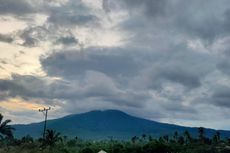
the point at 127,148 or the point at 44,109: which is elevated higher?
the point at 44,109

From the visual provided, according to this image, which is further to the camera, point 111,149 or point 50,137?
point 50,137

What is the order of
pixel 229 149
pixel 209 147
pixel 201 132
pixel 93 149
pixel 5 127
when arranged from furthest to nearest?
pixel 201 132
pixel 5 127
pixel 93 149
pixel 209 147
pixel 229 149

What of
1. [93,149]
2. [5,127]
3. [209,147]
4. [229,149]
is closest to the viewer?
[229,149]

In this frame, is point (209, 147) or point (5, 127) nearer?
point (209, 147)

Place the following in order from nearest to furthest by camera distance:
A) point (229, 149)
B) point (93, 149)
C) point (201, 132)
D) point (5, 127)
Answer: point (229, 149)
point (93, 149)
point (5, 127)
point (201, 132)

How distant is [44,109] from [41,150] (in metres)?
17.2

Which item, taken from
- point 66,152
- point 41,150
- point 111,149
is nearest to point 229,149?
point 111,149

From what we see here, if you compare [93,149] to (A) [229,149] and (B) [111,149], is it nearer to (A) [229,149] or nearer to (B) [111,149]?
(B) [111,149]

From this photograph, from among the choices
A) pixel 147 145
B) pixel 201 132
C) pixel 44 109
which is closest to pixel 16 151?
pixel 44 109

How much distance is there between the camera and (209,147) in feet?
251

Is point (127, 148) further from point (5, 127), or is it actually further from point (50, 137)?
point (5, 127)

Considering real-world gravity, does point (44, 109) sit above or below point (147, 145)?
above

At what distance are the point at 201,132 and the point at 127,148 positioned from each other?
3622 cm

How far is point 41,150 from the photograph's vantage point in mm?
86312
